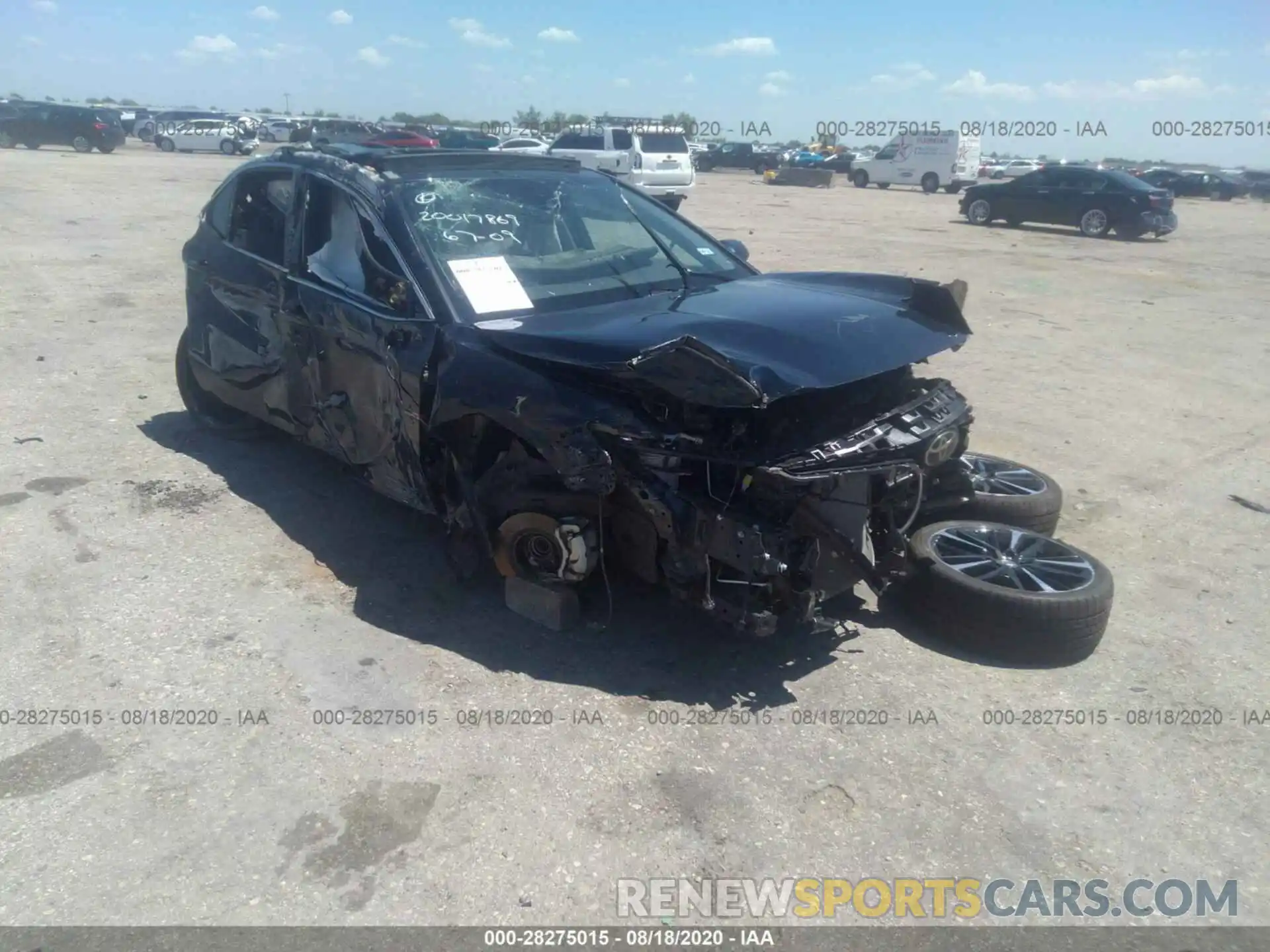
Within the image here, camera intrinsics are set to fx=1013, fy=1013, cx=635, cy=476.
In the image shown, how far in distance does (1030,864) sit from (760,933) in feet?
2.92

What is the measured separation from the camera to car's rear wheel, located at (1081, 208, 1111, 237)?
74.3 ft

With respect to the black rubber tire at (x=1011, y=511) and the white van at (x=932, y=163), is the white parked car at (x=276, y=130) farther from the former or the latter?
the black rubber tire at (x=1011, y=511)

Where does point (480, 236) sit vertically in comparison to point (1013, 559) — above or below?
above

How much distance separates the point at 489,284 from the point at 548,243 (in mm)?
537

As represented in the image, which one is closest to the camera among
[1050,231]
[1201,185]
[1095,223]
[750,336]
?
[750,336]

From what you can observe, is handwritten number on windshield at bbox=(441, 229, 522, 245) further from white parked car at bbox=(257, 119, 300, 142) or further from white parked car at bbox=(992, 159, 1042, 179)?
white parked car at bbox=(257, 119, 300, 142)

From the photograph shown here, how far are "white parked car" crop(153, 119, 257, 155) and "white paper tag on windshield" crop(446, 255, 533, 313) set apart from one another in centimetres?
4598

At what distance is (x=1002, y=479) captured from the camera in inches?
212

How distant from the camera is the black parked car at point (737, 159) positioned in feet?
172

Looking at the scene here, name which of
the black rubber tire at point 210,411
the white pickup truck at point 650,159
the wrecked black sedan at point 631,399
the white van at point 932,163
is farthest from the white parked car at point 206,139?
the wrecked black sedan at point 631,399

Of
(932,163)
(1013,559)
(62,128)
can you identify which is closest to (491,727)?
Result: (1013,559)

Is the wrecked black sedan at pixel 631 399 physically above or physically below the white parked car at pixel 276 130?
below

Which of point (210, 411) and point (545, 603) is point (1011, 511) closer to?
point (545, 603)
